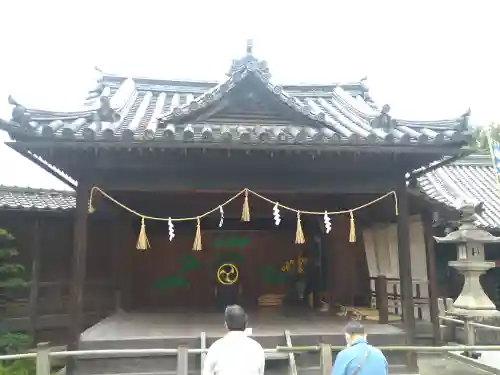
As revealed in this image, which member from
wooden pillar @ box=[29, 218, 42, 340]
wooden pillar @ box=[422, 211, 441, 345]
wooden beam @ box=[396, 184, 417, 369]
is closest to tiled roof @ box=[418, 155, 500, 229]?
wooden pillar @ box=[422, 211, 441, 345]

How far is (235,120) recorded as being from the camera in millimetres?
9289

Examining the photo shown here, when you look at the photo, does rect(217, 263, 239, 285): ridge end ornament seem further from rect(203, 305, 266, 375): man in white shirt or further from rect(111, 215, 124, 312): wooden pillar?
rect(203, 305, 266, 375): man in white shirt

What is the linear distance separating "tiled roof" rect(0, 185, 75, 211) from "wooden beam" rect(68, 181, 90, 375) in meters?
4.14

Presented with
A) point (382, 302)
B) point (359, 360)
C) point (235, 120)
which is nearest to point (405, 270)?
point (382, 302)

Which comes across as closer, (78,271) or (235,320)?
(235,320)

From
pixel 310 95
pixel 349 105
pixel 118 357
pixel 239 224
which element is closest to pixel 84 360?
pixel 118 357

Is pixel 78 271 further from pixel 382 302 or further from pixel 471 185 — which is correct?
pixel 471 185

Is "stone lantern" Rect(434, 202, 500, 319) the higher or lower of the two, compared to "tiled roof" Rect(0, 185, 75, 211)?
lower

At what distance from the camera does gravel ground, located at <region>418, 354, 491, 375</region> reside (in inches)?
328

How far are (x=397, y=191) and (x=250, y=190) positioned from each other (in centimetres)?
271

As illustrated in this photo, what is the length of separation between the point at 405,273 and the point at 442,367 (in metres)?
1.93

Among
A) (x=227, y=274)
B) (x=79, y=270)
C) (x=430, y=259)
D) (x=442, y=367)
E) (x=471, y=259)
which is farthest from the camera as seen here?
(x=227, y=274)

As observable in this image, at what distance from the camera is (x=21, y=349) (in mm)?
10539

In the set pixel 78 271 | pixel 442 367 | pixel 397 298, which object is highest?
pixel 78 271
